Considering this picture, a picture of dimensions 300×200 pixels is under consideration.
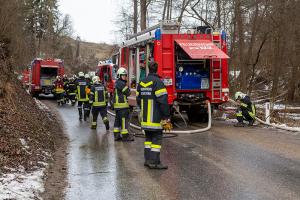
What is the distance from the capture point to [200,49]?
13234mm

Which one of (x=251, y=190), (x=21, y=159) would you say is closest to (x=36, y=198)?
(x=21, y=159)

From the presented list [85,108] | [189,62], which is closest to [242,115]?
[189,62]

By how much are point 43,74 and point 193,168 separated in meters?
23.8

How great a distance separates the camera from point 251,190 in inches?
242

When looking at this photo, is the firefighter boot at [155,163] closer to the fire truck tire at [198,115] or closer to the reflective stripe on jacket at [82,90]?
the fire truck tire at [198,115]

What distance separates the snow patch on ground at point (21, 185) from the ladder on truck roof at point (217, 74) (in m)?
8.11

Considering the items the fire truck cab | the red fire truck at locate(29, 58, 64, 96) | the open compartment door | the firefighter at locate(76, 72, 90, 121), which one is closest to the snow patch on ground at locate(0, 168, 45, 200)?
the open compartment door

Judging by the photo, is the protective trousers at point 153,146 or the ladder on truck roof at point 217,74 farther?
the ladder on truck roof at point 217,74

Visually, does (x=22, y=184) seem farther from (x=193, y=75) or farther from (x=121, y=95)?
(x=193, y=75)

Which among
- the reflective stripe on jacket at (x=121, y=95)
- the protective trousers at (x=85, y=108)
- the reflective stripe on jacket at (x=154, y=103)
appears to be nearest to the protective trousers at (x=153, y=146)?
the reflective stripe on jacket at (x=154, y=103)

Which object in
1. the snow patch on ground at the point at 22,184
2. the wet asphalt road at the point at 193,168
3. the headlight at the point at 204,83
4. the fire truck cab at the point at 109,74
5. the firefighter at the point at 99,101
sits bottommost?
the wet asphalt road at the point at 193,168

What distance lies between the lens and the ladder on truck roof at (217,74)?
45.6 feet

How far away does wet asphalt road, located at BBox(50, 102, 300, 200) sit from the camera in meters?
6.09

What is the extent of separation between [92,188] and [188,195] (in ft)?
4.63
